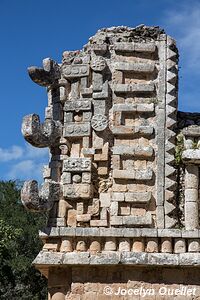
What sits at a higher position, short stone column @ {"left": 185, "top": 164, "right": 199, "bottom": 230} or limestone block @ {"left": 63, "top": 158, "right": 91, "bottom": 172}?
limestone block @ {"left": 63, "top": 158, "right": 91, "bottom": 172}

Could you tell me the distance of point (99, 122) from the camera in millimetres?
10562

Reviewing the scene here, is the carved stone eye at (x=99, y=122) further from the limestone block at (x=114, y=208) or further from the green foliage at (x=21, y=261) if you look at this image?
the green foliage at (x=21, y=261)

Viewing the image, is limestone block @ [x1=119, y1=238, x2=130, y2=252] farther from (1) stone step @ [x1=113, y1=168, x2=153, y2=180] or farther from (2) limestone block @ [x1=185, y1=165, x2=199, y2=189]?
(2) limestone block @ [x1=185, y1=165, x2=199, y2=189]

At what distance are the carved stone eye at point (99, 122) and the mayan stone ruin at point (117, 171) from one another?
19mm

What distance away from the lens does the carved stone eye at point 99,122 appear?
34.6 ft

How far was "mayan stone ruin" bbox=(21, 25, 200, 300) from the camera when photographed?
32.6 ft

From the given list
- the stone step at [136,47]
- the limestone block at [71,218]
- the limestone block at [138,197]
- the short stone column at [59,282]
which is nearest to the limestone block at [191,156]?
the limestone block at [138,197]

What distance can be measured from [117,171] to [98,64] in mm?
2002

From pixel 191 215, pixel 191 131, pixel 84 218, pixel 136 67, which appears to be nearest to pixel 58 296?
pixel 84 218

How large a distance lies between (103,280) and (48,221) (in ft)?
4.53

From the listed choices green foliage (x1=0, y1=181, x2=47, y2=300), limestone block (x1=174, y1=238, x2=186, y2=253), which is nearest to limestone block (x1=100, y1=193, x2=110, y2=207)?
limestone block (x1=174, y1=238, x2=186, y2=253)

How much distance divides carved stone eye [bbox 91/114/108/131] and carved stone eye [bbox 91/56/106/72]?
0.87 m

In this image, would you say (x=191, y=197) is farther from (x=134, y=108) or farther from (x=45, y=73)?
(x=45, y=73)

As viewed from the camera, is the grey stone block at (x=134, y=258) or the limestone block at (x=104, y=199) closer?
the grey stone block at (x=134, y=258)
